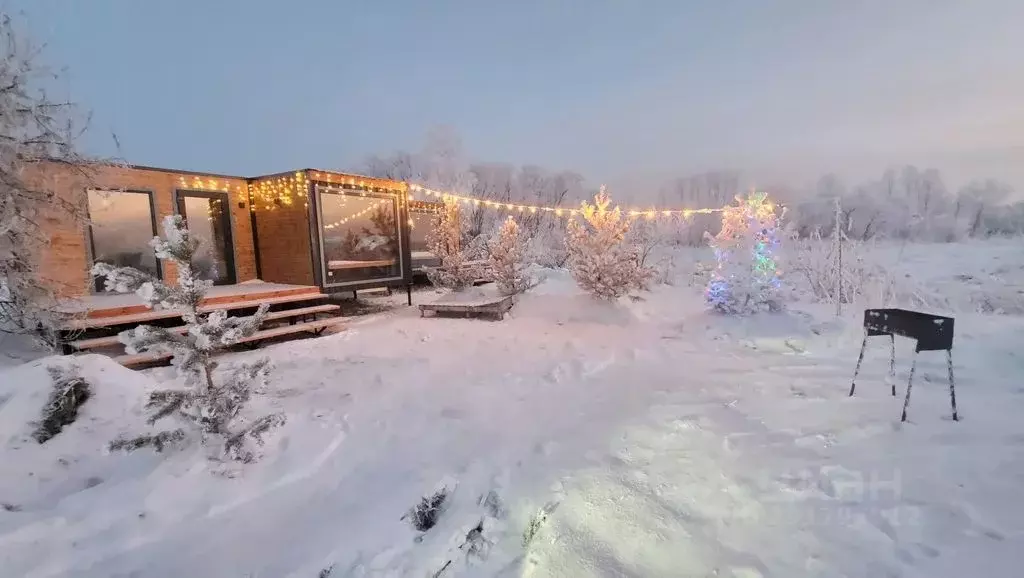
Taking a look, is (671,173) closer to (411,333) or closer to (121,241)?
(411,333)

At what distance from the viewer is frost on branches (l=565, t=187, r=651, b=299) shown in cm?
890

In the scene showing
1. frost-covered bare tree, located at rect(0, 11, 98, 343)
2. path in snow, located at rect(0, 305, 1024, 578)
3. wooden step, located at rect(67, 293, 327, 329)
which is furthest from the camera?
wooden step, located at rect(67, 293, 327, 329)

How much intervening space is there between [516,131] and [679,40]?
35.3 meters

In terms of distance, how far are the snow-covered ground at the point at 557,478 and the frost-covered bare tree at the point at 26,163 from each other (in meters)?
1.50

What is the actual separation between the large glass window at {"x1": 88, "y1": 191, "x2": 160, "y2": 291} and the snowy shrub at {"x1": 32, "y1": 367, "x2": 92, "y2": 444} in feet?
15.4

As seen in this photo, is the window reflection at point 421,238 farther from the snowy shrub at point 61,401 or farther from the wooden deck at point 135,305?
the snowy shrub at point 61,401

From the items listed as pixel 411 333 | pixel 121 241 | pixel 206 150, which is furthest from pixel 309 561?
pixel 206 150

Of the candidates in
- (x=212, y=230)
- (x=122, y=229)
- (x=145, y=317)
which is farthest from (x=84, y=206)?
(x=212, y=230)

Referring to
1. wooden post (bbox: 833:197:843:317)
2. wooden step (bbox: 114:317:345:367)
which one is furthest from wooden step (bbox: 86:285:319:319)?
wooden post (bbox: 833:197:843:317)

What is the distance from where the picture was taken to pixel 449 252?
519 inches

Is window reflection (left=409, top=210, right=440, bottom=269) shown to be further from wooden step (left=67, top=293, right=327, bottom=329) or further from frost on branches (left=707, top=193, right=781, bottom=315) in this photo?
frost on branches (left=707, top=193, right=781, bottom=315)

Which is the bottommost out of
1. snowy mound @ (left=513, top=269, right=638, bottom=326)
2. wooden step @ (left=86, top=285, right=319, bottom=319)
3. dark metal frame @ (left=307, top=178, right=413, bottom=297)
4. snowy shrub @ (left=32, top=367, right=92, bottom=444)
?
snowy mound @ (left=513, top=269, right=638, bottom=326)

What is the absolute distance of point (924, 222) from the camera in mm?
19625

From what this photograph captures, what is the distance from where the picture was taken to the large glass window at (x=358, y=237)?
333 inches
